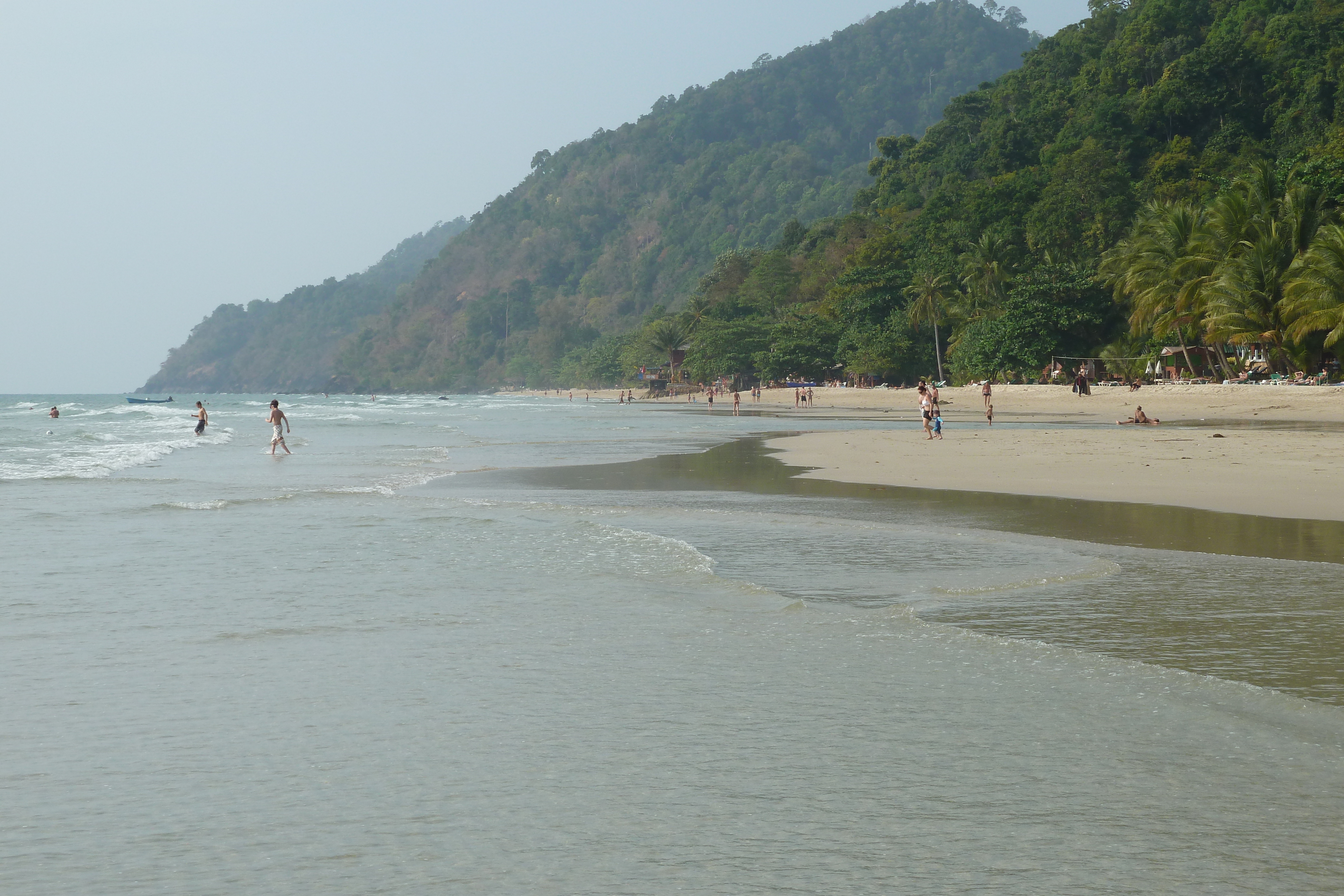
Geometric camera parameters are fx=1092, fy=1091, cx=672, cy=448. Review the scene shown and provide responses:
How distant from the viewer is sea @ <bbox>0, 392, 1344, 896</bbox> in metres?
3.43

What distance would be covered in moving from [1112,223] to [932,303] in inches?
461

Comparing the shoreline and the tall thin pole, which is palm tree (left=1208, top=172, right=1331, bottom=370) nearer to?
the shoreline

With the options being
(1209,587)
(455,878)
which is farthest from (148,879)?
(1209,587)

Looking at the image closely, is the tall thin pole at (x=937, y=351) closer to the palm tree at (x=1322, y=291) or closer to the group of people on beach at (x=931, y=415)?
the palm tree at (x=1322, y=291)

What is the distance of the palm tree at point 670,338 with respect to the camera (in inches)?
4530

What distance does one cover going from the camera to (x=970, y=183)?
266 feet

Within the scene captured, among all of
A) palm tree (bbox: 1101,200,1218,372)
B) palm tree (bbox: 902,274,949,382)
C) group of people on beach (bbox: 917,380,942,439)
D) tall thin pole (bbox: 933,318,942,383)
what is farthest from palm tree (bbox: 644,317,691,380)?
group of people on beach (bbox: 917,380,942,439)

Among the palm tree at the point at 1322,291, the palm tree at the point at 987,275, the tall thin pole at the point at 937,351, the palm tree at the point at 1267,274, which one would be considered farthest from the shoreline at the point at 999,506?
the tall thin pole at the point at 937,351

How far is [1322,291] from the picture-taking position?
1427 inches

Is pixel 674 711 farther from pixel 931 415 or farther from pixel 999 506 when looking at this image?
pixel 931 415

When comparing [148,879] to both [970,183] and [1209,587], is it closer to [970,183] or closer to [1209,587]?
[1209,587]

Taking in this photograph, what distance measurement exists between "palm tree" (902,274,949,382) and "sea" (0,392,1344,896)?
5934cm

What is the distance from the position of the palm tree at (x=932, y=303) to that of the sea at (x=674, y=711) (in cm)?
A: 5934

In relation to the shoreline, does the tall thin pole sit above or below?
above
